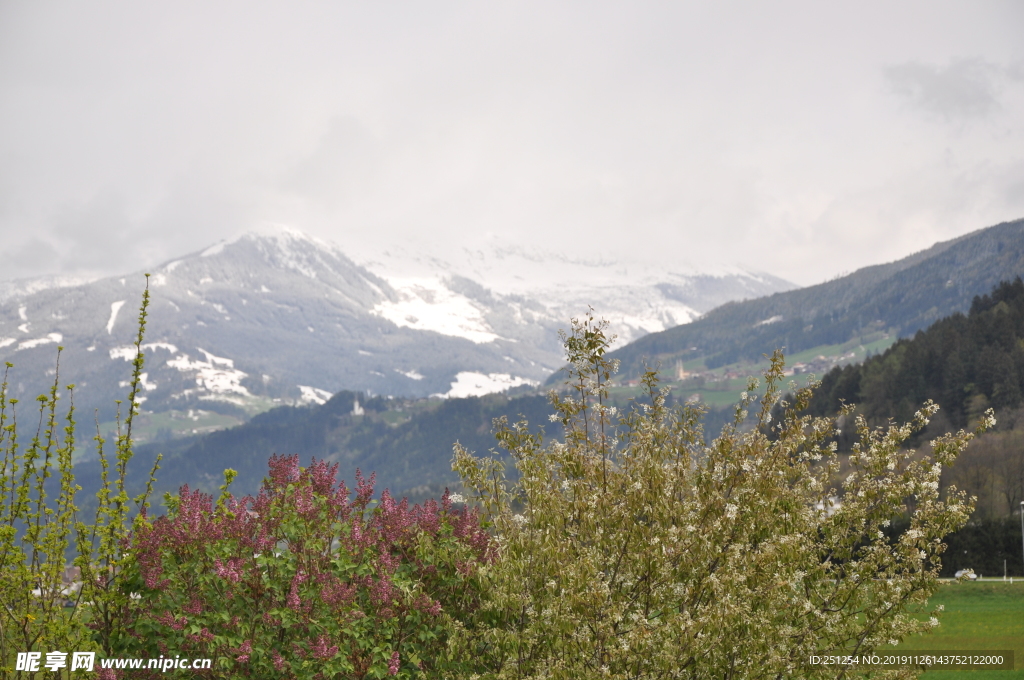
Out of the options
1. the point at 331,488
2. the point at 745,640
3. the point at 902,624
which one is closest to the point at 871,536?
the point at 902,624

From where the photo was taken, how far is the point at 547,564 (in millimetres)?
11375

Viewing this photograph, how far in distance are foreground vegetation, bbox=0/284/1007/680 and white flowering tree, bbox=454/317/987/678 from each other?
0.04m

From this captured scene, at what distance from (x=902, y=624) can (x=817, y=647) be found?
1.14 metres

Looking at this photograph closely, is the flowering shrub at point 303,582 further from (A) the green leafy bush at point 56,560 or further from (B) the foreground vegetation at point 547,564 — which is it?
(A) the green leafy bush at point 56,560

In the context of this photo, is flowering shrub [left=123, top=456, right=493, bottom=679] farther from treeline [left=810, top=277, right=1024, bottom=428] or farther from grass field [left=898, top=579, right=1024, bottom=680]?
treeline [left=810, top=277, right=1024, bottom=428]

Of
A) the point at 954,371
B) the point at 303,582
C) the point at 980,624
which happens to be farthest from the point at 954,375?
the point at 303,582

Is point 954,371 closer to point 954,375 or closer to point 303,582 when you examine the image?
point 954,375

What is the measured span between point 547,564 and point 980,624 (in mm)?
33350

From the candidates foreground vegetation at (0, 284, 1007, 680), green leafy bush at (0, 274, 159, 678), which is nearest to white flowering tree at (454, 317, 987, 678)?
foreground vegetation at (0, 284, 1007, 680)

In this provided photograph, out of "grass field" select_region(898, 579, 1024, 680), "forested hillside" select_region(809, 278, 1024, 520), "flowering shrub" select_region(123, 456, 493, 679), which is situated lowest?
"grass field" select_region(898, 579, 1024, 680)

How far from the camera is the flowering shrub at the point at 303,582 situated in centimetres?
1176

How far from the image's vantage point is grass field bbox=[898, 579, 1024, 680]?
26.7 m

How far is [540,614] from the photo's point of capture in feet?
37.1

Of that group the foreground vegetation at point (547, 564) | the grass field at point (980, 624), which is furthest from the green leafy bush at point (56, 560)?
the grass field at point (980, 624)
